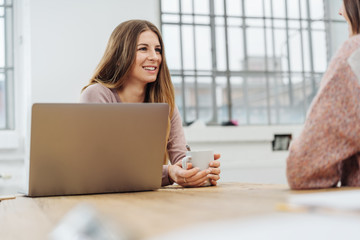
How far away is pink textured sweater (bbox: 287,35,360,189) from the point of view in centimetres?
82

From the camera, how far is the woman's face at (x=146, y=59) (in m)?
1.89

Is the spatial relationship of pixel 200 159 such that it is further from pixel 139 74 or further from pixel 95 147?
pixel 139 74

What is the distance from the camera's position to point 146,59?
1.91m

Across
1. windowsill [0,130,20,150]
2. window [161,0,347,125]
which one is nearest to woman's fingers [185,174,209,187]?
windowsill [0,130,20,150]

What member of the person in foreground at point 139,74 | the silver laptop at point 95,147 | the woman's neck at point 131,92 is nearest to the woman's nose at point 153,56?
the person in foreground at point 139,74

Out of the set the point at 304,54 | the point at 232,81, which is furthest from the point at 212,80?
the point at 304,54

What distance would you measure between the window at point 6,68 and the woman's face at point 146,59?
5.84ft

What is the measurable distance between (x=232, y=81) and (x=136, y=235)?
3.56m

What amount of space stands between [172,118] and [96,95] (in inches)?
13.4

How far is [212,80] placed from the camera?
3.82 m

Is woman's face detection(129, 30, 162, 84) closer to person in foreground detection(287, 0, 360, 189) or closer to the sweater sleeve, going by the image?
the sweater sleeve

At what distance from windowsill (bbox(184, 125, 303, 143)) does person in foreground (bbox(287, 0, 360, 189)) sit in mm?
2505

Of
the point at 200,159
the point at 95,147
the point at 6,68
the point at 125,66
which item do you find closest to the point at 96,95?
the point at 125,66

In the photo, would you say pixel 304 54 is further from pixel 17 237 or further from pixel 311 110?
pixel 17 237
